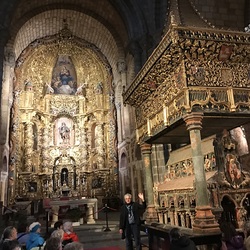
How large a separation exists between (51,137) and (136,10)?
1005cm

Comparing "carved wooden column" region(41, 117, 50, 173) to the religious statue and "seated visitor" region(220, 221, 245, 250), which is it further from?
"seated visitor" region(220, 221, 245, 250)

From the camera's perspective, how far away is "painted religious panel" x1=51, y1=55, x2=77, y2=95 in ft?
66.5

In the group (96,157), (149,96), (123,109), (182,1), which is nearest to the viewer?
(182,1)

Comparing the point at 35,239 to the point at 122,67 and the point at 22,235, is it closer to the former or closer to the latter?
the point at 22,235

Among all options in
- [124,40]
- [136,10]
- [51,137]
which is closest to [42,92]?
[51,137]

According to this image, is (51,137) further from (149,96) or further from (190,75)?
(190,75)

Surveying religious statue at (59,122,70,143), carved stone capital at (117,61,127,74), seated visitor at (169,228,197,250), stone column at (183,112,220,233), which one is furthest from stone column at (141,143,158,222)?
religious statue at (59,122,70,143)

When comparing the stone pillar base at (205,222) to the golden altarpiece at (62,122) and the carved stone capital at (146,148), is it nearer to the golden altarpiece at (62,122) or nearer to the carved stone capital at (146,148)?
the carved stone capital at (146,148)

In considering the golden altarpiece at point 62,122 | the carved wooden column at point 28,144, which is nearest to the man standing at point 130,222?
the golden altarpiece at point 62,122

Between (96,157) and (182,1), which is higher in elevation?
(182,1)

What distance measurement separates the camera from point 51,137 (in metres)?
19.0

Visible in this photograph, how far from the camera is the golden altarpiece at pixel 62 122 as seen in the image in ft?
56.9

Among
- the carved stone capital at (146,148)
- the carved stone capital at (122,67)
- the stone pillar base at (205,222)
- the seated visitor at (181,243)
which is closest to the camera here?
the seated visitor at (181,243)

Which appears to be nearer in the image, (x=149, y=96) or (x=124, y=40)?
(x=149, y=96)
